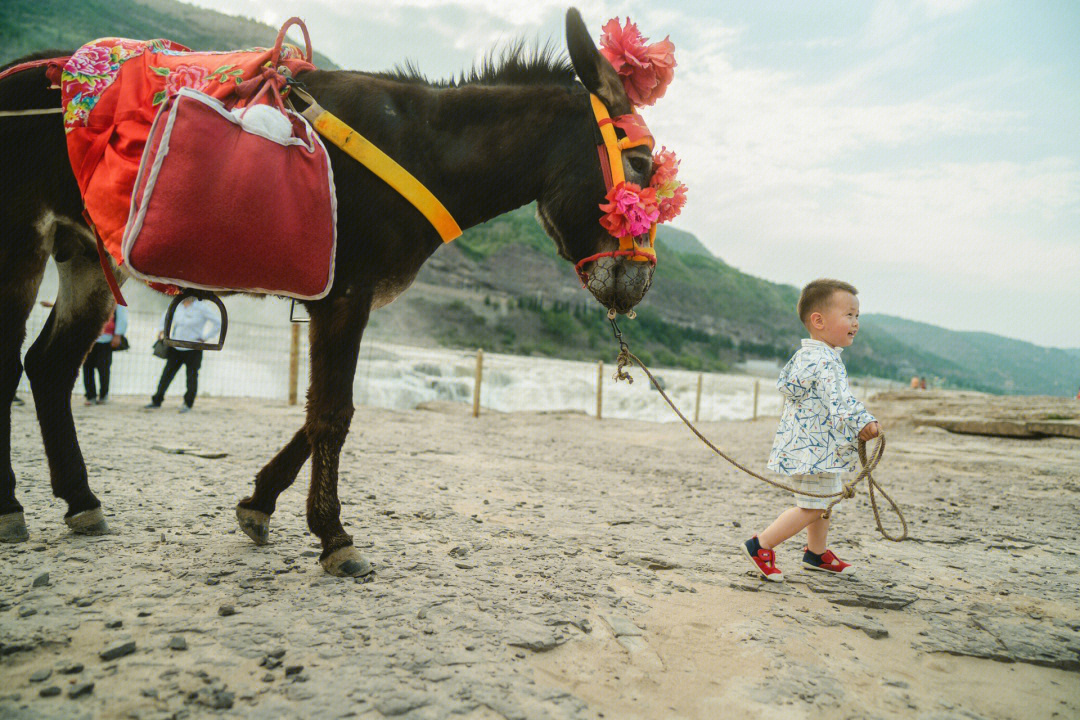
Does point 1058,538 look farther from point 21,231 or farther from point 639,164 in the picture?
point 21,231

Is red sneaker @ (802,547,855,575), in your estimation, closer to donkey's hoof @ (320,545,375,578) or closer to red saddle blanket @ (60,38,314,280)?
donkey's hoof @ (320,545,375,578)

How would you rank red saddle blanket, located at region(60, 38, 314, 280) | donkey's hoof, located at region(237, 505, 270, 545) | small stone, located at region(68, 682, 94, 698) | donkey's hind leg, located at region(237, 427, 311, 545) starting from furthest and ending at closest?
donkey's hoof, located at region(237, 505, 270, 545)
donkey's hind leg, located at region(237, 427, 311, 545)
red saddle blanket, located at region(60, 38, 314, 280)
small stone, located at region(68, 682, 94, 698)

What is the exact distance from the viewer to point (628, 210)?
240 cm

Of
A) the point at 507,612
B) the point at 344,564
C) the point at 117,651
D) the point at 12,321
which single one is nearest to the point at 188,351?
the point at 12,321

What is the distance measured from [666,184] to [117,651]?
8.13ft

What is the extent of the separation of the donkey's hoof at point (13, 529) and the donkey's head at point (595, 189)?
8.71 feet

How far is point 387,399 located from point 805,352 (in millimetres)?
13425

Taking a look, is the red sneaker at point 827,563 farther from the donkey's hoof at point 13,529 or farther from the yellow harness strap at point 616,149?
the donkey's hoof at point 13,529

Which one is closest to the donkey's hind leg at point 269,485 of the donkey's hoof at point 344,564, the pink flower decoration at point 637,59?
the donkey's hoof at point 344,564

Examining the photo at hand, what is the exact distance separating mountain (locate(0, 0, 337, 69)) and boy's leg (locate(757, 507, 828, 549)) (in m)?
44.5

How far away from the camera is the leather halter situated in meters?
2.47

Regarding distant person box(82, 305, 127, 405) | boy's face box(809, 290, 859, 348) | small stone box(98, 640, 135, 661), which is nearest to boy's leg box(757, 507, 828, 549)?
boy's face box(809, 290, 859, 348)

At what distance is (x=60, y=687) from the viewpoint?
159 centimetres

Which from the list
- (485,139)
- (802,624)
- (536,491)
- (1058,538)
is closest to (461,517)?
(536,491)
